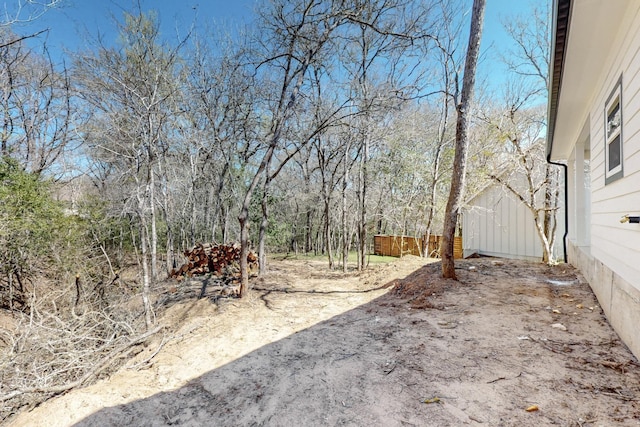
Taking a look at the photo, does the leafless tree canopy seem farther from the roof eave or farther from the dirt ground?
the roof eave

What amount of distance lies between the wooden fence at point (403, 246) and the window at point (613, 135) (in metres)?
9.39

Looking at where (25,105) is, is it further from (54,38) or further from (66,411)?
(66,411)

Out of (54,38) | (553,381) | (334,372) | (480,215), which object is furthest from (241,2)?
(480,215)

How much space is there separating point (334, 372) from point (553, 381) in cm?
163

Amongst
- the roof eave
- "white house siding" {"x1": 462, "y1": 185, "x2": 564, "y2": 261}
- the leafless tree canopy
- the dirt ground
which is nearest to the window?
the roof eave

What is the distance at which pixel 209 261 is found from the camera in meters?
7.88

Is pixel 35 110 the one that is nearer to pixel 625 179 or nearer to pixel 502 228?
pixel 625 179

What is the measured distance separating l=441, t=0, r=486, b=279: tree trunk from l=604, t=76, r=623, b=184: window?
1705 millimetres

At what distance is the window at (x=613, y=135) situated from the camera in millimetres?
2895

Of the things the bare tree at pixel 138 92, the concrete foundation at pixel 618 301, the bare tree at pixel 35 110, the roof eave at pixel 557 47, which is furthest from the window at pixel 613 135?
the bare tree at pixel 35 110

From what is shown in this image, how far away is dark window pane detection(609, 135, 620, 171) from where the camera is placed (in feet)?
10.0

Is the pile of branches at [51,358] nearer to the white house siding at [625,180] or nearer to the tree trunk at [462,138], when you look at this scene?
the tree trunk at [462,138]

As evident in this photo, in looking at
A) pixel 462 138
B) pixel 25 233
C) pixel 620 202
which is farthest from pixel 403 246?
pixel 25 233

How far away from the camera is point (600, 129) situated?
3826mm
